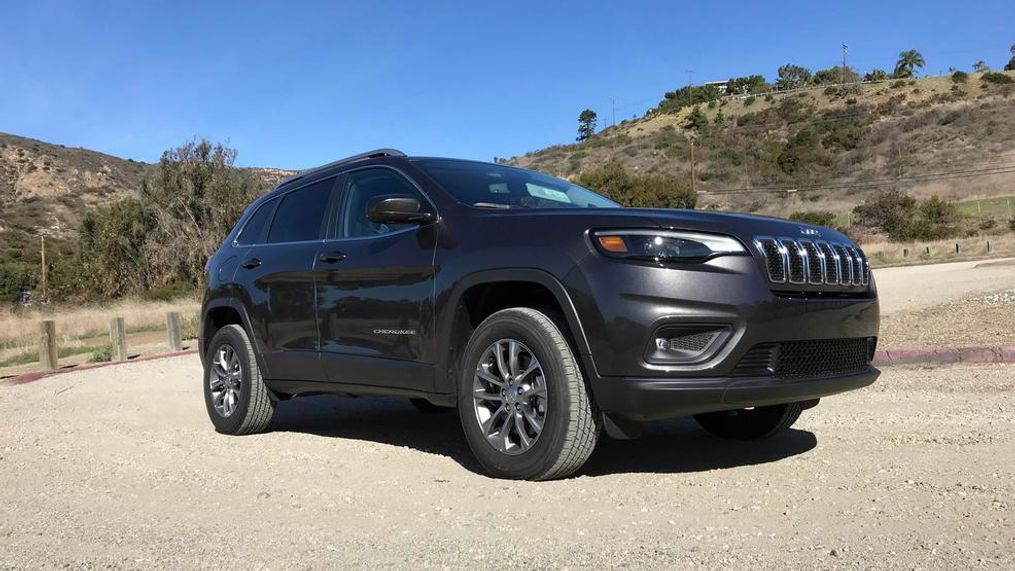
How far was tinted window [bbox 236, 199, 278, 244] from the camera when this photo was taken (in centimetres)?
673

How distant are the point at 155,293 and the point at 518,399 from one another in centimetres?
2945

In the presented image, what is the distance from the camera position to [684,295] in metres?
3.88

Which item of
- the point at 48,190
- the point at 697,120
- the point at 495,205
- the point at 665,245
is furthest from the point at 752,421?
the point at 697,120

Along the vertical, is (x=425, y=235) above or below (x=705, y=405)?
above

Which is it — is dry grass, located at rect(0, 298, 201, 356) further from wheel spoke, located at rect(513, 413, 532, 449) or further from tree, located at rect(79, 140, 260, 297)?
wheel spoke, located at rect(513, 413, 532, 449)

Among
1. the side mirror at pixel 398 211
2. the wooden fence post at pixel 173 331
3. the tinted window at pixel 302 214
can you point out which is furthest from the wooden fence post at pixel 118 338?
the side mirror at pixel 398 211

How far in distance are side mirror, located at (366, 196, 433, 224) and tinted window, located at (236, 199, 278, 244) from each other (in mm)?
2157

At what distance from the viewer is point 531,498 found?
13.2 feet

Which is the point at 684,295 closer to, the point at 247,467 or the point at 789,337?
the point at 789,337

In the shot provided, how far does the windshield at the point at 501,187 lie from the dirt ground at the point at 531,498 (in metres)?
1.60

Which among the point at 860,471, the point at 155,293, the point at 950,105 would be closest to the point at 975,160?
the point at 950,105

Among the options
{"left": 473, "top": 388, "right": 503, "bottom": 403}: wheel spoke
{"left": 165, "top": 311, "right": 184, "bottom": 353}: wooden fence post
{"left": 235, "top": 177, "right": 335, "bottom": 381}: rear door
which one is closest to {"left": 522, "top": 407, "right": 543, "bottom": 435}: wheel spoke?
{"left": 473, "top": 388, "right": 503, "bottom": 403}: wheel spoke

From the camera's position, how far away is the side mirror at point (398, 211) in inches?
188

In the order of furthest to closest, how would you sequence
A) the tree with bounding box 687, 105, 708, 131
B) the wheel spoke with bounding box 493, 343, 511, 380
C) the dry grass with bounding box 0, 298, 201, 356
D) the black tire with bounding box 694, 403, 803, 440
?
1. the tree with bounding box 687, 105, 708, 131
2. the dry grass with bounding box 0, 298, 201, 356
3. the black tire with bounding box 694, 403, 803, 440
4. the wheel spoke with bounding box 493, 343, 511, 380
